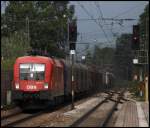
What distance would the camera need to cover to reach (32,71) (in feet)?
104

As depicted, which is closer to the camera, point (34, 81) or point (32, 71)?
point (34, 81)

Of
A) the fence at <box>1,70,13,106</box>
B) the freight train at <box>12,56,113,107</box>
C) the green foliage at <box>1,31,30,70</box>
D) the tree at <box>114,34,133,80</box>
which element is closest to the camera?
the freight train at <box>12,56,113,107</box>

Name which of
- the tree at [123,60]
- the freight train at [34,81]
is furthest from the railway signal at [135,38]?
the tree at [123,60]

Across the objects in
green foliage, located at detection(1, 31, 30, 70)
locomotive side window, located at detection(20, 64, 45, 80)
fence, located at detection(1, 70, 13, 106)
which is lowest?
fence, located at detection(1, 70, 13, 106)

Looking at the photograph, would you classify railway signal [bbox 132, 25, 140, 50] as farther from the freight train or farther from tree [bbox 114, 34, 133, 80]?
tree [bbox 114, 34, 133, 80]

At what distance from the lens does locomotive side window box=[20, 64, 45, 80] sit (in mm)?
31406

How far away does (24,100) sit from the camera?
30906mm

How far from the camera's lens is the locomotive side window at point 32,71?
31406 millimetres

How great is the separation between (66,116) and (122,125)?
215 inches

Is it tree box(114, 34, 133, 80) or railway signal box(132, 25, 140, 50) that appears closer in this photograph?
railway signal box(132, 25, 140, 50)

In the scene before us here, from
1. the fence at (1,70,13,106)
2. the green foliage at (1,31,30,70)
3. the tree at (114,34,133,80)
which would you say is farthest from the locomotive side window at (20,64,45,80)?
the tree at (114,34,133,80)

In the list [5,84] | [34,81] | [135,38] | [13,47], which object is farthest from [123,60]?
[34,81]

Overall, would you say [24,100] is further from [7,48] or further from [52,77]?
[7,48]

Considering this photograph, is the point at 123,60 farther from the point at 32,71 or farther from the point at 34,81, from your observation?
the point at 34,81
